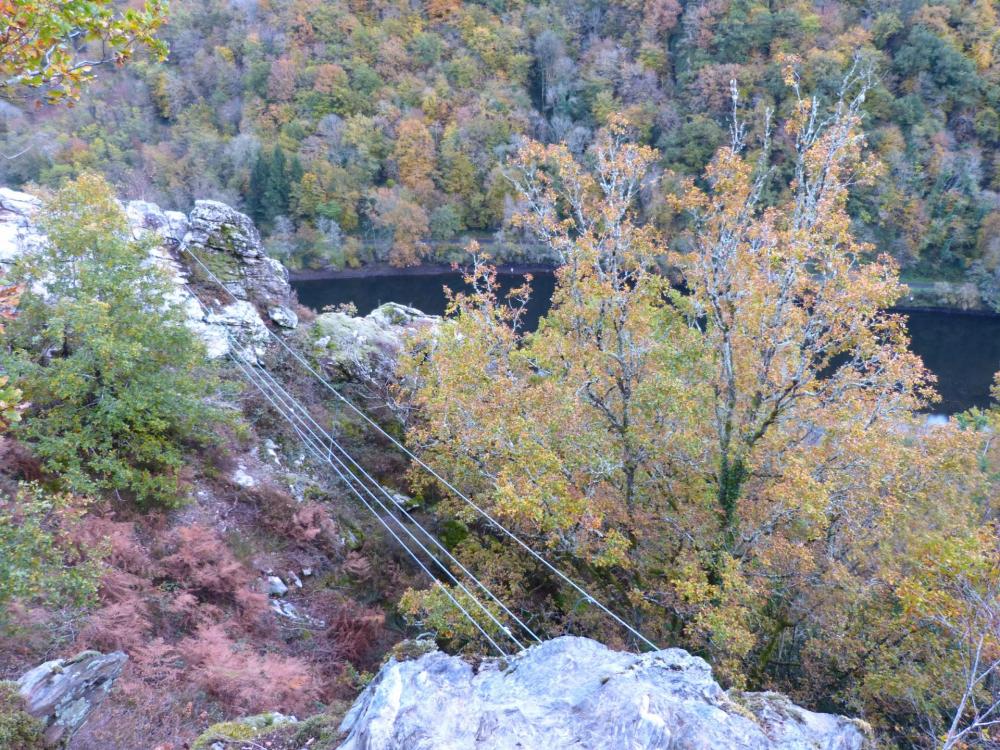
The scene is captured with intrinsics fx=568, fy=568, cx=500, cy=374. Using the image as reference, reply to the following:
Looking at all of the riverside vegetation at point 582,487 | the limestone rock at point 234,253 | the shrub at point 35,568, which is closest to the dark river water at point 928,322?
the limestone rock at point 234,253

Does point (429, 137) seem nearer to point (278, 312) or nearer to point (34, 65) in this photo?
point (278, 312)

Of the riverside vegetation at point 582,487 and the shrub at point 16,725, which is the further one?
the riverside vegetation at point 582,487

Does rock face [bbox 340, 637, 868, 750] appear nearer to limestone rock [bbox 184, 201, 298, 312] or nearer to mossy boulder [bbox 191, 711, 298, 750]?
mossy boulder [bbox 191, 711, 298, 750]

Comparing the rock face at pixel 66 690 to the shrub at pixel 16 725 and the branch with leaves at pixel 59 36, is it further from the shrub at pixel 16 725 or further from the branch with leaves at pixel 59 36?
the branch with leaves at pixel 59 36

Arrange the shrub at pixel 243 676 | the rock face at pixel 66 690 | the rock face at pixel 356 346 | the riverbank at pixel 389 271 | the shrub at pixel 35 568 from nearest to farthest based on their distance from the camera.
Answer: the rock face at pixel 66 690 < the shrub at pixel 35 568 < the shrub at pixel 243 676 < the rock face at pixel 356 346 < the riverbank at pixel 389 271

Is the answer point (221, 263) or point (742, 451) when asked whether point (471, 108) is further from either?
point (742, 451)

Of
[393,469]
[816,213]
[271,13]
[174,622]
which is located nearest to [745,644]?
[816,213]
